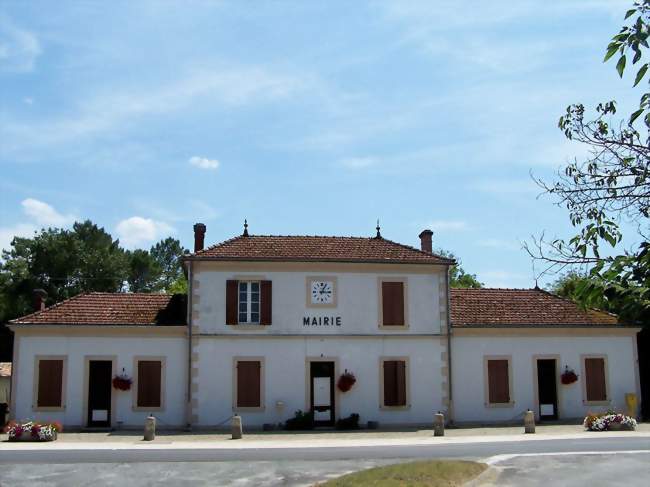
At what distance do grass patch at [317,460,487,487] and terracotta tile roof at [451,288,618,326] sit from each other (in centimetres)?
1159

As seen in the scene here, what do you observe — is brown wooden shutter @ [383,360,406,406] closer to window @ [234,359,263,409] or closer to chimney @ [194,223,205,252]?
window @ [234,359,263,409]

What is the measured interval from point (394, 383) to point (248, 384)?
4937 mm

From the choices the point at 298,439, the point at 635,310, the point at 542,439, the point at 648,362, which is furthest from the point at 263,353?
the point at 635,310

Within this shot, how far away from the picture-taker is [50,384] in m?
23.0

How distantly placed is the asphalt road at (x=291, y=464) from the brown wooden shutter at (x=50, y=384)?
5188mm

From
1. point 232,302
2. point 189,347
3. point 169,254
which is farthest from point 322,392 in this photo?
point 169,254

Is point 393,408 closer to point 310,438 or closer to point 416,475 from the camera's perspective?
point 310,438

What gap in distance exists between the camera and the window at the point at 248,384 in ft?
77.5

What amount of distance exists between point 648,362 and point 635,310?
25.2 m

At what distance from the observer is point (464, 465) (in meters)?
13.9

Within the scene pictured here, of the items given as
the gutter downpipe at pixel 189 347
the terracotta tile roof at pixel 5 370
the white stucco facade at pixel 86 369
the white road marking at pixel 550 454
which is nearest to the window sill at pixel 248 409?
the gutter downpipe at pixel 189 347

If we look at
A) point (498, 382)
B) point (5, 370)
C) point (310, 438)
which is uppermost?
point (5, 370)

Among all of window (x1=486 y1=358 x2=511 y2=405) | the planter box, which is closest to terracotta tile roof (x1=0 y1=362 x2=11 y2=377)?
the planter box

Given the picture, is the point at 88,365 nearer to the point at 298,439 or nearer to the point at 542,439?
the point at 298,439
